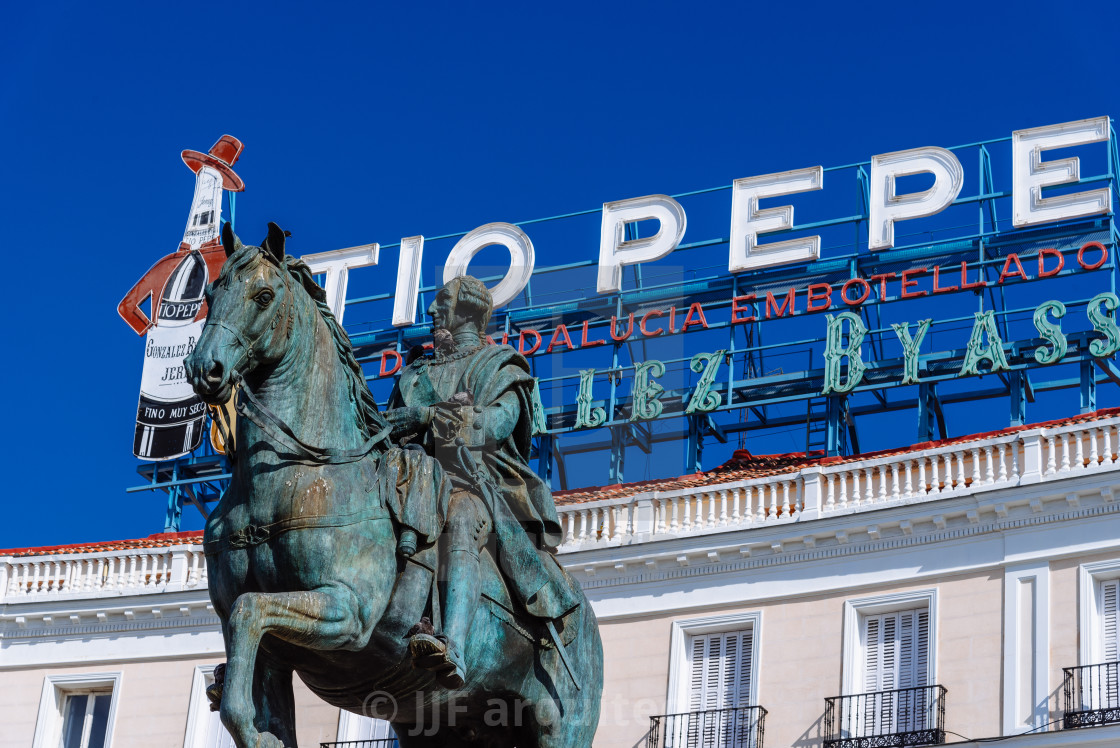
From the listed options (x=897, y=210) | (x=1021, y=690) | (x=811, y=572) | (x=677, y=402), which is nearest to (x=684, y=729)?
(x=811, y=572)

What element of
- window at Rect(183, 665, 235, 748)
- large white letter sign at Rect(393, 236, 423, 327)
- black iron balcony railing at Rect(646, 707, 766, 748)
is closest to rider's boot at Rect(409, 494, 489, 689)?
black iron balcony railing at Rect(646, 707, 766, 748)

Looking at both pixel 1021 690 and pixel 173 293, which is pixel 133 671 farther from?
pixel 1021 690

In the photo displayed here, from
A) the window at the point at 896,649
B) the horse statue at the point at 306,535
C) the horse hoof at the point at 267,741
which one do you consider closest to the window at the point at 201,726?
the window at the point at 896,649

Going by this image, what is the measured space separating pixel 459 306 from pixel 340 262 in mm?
34705

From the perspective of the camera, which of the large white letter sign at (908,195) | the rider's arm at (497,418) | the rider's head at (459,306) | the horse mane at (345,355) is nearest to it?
the horse mane at (345,355)

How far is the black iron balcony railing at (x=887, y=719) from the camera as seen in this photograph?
30.1m

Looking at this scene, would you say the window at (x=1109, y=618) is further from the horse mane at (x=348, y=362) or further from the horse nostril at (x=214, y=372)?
the horse nostril at (x=214, y=372)

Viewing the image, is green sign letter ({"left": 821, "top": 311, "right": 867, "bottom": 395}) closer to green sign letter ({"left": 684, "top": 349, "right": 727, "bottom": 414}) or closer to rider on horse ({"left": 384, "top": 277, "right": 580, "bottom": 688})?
green sign letter ({"left": 684, "top": 349, "right": 727, "bottom": 414})

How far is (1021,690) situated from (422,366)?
2017 cm

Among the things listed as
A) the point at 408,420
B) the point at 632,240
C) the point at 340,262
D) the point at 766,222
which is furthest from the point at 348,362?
the point at 340,262

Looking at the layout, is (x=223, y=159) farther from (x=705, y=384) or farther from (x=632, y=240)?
(x=705, y=384)

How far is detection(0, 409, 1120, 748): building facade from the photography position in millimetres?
30156

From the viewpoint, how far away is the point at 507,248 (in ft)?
145

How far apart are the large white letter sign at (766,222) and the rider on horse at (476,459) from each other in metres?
29.0
